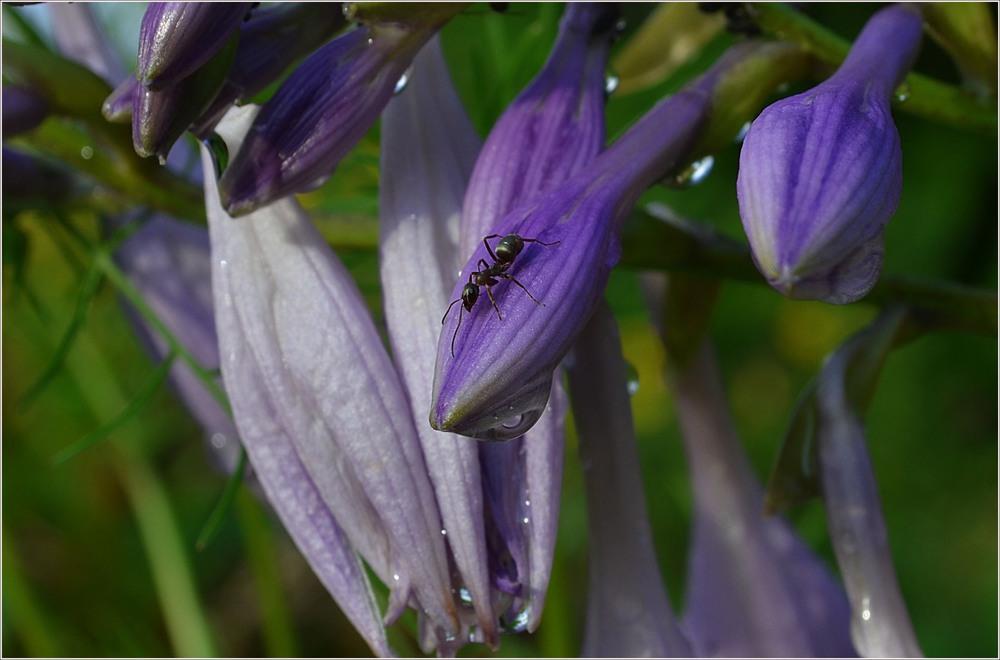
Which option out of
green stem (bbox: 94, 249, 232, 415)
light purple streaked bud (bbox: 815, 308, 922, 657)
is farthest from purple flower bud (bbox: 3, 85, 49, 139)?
light purple streaked bud (bbox: 815, 308, 922, 657)

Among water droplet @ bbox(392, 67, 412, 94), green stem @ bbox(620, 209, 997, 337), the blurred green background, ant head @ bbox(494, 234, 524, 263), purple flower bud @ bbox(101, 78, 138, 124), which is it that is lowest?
the blurred green background

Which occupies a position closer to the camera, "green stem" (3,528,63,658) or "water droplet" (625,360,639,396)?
"water droplet" (625,360,639,396)

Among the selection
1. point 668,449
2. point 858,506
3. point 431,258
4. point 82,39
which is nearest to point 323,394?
point 431,258

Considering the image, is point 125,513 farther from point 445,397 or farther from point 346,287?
point 445,397

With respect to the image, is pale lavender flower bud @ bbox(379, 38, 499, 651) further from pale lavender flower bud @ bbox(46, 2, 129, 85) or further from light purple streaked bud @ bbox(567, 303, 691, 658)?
pale lavender flower bud @ bbox(46, 2, 129, 85)

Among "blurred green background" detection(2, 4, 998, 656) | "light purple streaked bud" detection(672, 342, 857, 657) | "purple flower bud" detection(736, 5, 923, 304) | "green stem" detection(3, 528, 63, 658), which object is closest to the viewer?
"purple flower bud" detection(736, 5, 923, 304)

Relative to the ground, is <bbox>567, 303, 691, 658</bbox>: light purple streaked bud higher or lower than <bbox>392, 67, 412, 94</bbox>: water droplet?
lower
